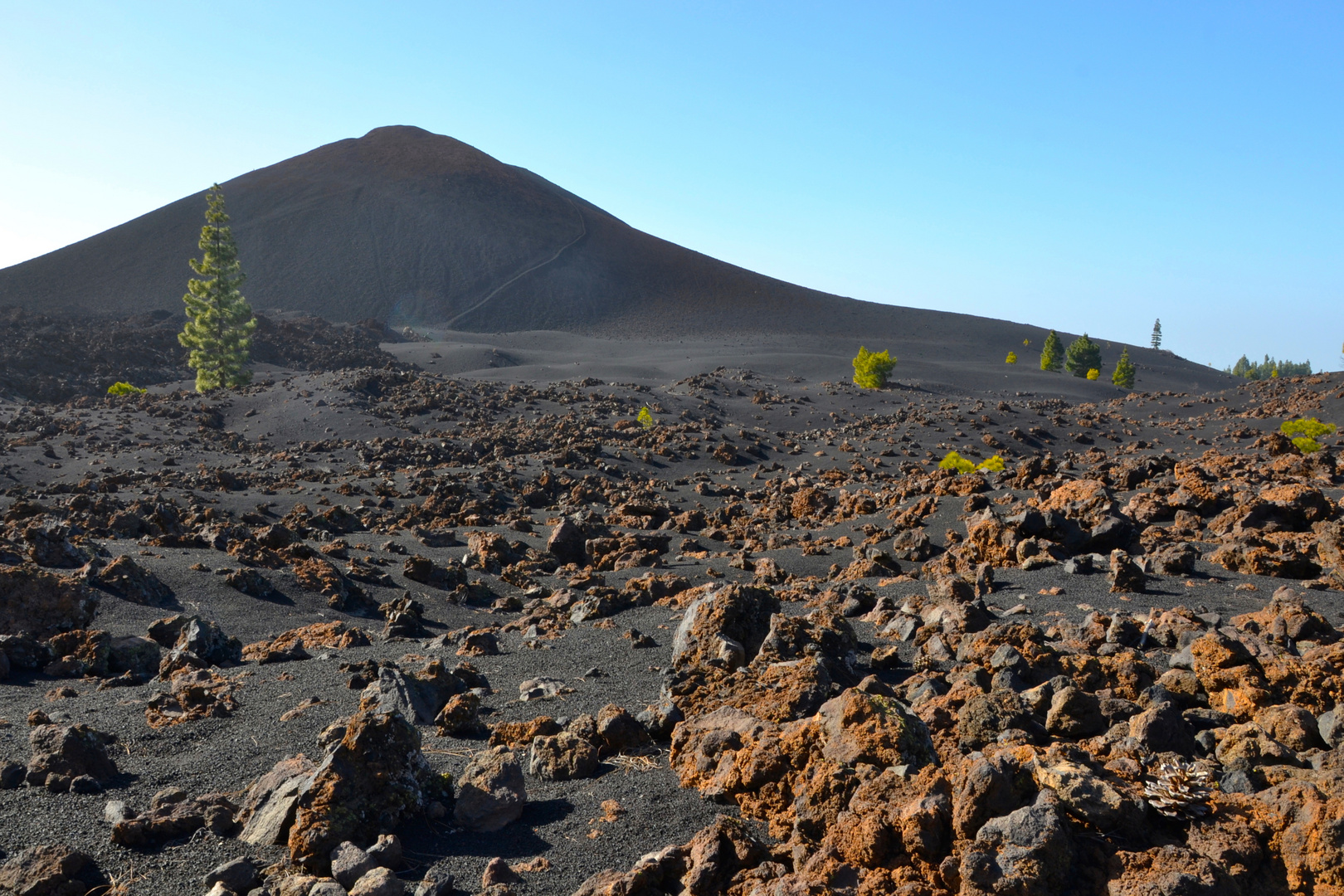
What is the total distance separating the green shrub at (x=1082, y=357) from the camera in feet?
203

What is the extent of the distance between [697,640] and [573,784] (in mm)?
2101

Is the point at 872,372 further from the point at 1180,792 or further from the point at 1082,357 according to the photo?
the point at 1180,792

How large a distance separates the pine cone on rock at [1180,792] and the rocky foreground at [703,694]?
0.05ft

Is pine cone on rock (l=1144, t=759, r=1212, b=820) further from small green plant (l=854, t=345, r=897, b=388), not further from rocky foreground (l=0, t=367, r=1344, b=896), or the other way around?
small green plant (l=854, t=345, r=897, b=388)

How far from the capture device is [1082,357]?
6212cm

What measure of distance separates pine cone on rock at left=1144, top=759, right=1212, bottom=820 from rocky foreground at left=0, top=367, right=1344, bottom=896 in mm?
16

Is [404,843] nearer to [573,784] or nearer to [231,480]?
[573,784]

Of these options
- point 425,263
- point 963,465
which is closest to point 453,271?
point 425,263

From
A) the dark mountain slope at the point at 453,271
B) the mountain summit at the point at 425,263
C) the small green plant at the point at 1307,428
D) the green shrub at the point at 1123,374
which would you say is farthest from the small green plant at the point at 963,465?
the mountain summit at the point at 425,263

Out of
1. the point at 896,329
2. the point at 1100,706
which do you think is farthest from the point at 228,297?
the point at 896,329

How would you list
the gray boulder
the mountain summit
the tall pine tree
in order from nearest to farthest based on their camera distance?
the gray boulder
the tall pine tree
the mountain summit

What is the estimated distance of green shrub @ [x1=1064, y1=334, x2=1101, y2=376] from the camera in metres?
61.9

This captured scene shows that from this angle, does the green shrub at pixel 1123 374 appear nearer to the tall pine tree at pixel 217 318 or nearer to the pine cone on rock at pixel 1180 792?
the tall pine tree at pixel 217 318

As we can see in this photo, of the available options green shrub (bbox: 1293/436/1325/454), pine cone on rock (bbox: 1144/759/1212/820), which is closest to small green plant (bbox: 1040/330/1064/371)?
green shrub (bbox: 1293/436/1325/454)
